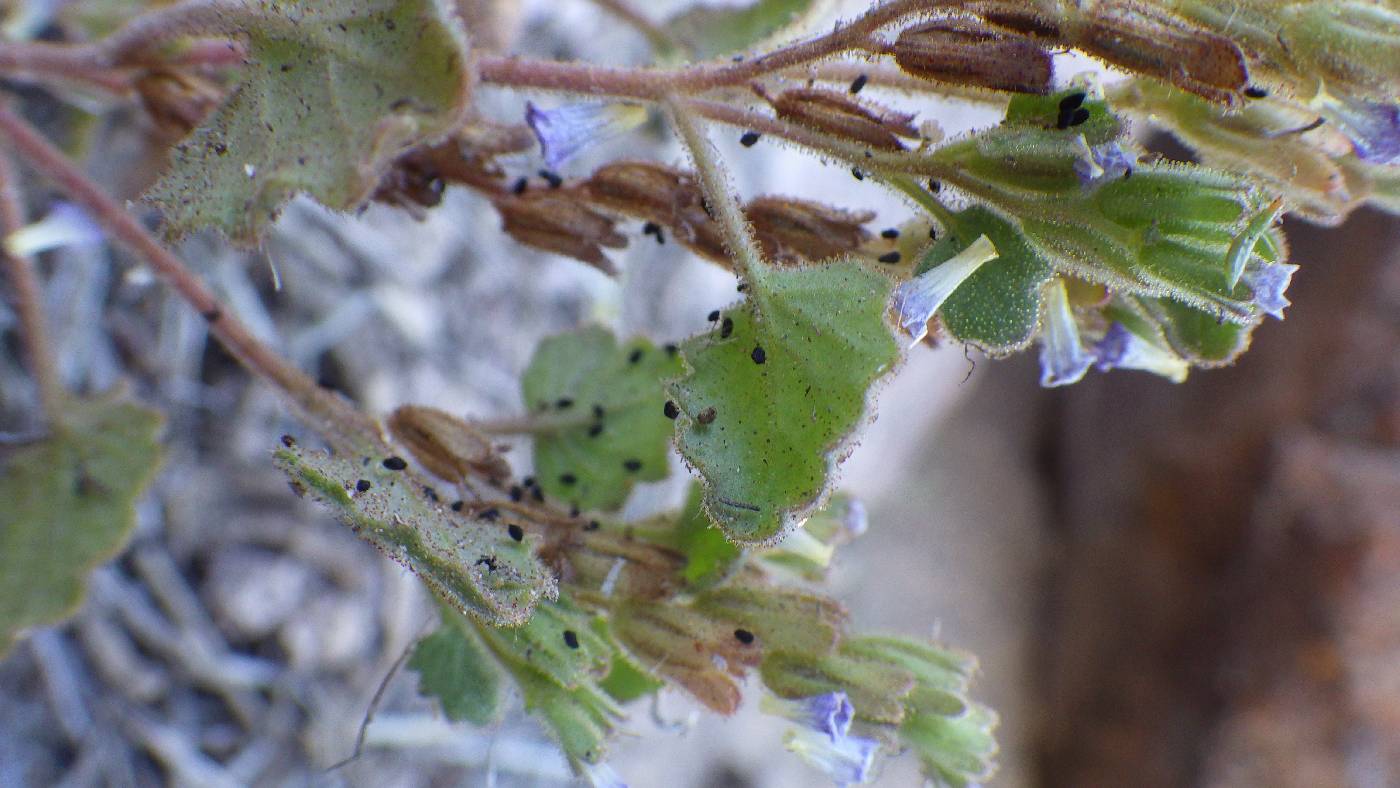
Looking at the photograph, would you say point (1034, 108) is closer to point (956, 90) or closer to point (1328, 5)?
point (956, 90)

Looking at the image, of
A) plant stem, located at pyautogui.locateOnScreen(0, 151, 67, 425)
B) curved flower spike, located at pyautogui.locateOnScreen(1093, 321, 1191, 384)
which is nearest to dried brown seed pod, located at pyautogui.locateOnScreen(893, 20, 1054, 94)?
curved flower spike, located at pyautogui.locateOnScreen(1093, 321, 1191, 384)

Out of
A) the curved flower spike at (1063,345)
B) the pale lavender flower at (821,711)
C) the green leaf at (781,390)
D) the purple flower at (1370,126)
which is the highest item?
the purple flower at (1370,126)

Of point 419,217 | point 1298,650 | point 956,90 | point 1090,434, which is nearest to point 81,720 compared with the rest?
point 419,217

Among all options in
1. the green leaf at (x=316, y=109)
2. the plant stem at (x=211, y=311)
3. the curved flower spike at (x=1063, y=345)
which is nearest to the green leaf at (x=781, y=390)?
the curved flower spike at (x=1063, y=345)

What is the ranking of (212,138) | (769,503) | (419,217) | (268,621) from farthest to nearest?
(268,621), (419,217), (212,138), (769,503)

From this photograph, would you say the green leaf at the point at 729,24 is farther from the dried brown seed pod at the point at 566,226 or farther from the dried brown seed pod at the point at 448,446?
the dried brown seed pod at the point at 448,446

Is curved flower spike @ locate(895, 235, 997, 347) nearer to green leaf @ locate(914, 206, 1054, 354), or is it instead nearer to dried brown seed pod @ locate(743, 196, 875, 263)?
green leaf @ locate(914, 206, 1054, 354)

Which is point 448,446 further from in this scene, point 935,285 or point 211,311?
point 935,285
